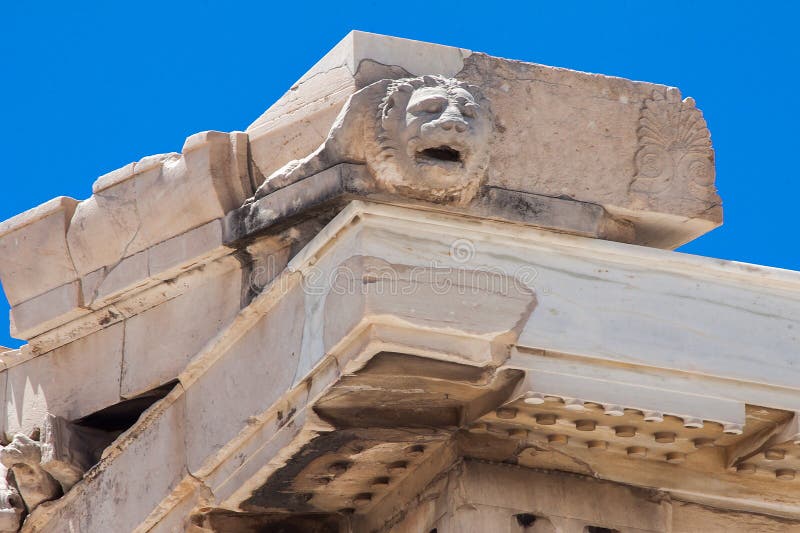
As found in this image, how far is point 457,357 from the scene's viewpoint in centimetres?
782

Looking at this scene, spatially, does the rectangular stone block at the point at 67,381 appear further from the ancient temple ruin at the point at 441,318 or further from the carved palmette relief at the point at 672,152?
the carved palmette relief at the point at 672,152

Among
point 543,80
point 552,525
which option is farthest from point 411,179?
point 552,525

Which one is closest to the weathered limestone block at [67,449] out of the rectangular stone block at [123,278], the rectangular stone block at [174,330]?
the rectangular stone block at [174,330]

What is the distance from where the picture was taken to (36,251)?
927 cm

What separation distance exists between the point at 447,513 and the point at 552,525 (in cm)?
39

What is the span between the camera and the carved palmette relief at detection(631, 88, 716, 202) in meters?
8.40

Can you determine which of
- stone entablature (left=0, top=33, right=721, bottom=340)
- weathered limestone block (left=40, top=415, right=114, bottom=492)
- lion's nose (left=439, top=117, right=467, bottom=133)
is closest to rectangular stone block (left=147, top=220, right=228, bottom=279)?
stone entablature (left=0, top=33, right=721, bottom=340)

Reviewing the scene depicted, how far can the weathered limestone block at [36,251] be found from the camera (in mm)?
9188

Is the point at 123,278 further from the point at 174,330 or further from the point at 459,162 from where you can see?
the point at 459,162

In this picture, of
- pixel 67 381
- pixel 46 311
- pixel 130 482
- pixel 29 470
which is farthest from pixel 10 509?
pixel 46 311

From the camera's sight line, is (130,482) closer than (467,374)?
No

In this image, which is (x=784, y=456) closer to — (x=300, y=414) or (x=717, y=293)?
(x=717, y=293)

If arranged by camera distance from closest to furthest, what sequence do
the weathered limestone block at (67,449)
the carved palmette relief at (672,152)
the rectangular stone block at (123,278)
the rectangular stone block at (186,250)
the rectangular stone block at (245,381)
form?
the rectangular stone block at (245,381)
the carved palmette relief at (672,152)
the rectangular stone block at (186,250)
the rectangular stone block at (123,278)
the weathered limestone block at (67,449)

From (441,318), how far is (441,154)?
588 mm
